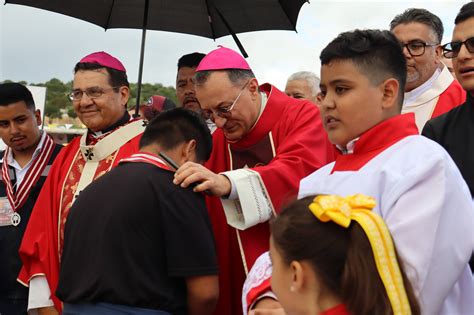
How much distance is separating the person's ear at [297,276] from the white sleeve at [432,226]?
0.42m

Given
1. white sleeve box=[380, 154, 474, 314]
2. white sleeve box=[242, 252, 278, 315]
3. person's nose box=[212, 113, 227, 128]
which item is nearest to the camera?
white sleeve box=[380, 154, 474, 314]

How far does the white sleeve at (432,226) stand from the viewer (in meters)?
2.35

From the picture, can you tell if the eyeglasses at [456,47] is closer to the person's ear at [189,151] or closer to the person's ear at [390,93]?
the person's ear at [390,93]

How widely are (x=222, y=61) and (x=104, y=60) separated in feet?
3.26

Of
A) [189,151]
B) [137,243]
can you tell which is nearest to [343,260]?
[137,243]

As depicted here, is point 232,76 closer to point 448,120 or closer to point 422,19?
point 448,120

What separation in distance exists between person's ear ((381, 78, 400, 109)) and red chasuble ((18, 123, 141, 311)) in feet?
6.80

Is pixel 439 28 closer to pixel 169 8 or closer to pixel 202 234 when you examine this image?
pixel 169 8

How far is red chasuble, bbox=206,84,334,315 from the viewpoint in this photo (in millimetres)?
3554

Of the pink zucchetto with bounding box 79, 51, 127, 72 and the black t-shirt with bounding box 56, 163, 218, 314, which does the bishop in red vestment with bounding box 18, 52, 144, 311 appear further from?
the black t-shirt with bounding box 56, 163, 218, 314

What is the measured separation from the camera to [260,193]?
3.43 metres

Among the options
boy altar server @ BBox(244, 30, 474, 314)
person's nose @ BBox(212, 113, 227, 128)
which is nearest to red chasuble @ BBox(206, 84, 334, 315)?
person's nose @ BBox(212, 113, 227, 128)

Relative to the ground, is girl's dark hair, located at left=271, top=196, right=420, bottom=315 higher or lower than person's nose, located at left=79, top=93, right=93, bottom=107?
lower

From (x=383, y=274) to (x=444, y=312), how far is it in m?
0.56
